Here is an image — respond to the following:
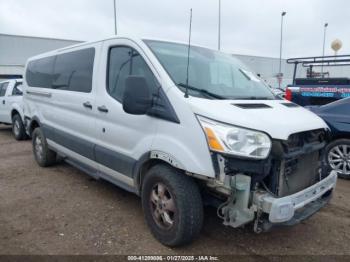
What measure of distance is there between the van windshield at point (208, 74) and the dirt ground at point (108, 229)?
1.52m

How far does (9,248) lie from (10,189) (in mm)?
1933

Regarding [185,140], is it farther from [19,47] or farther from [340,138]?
[19,47]

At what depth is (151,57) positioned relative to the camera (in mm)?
3287

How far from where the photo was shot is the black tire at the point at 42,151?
19.1ft

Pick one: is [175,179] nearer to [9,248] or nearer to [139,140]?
[139,140]

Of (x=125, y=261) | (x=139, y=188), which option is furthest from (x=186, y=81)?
(x=125, y=261)

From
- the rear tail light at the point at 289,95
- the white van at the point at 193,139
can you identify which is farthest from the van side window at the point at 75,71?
the rear tail light at the point at 289,95

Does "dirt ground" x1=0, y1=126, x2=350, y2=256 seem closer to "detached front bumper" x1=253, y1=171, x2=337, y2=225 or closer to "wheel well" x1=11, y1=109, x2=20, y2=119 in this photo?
"detached front bumper" x1=253, y1=171, x2=337, y2=225

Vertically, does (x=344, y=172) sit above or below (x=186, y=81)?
below

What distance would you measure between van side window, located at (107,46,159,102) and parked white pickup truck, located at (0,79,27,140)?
249 inches

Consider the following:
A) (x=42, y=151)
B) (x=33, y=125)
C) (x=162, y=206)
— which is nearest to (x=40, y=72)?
(x=33, y=125)

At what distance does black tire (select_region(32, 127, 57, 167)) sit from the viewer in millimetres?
5812

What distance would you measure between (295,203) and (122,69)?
7.58 ft

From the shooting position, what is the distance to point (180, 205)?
2.89 meters
